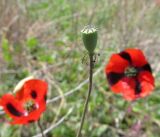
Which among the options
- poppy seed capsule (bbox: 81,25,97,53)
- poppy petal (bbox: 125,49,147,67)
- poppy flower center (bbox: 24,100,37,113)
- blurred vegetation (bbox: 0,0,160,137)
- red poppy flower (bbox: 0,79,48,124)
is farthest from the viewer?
blurred vegetation (bbox: 0,0,160,137)

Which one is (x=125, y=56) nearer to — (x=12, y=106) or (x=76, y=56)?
(x=12, y=106)

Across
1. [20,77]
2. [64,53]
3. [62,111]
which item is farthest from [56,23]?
[62,111]

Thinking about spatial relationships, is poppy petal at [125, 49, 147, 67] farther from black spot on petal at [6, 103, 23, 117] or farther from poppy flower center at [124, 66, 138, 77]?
black spot on petal at [6, 103, 23, 117]

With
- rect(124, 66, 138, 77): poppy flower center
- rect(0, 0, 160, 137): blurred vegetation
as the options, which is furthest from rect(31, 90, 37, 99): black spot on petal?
rect(0, 0, 160, 137): blurred vegetation

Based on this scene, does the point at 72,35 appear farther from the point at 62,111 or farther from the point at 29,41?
the point at 62,111

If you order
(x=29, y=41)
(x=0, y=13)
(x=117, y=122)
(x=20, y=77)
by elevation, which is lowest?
(x=117, y=122)

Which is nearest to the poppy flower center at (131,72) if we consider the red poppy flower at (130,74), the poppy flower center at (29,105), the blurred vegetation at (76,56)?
the red poppy flower at (130,74)

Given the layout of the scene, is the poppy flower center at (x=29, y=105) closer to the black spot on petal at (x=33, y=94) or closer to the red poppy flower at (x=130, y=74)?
the black spot on petal at (x=33, y=94)
